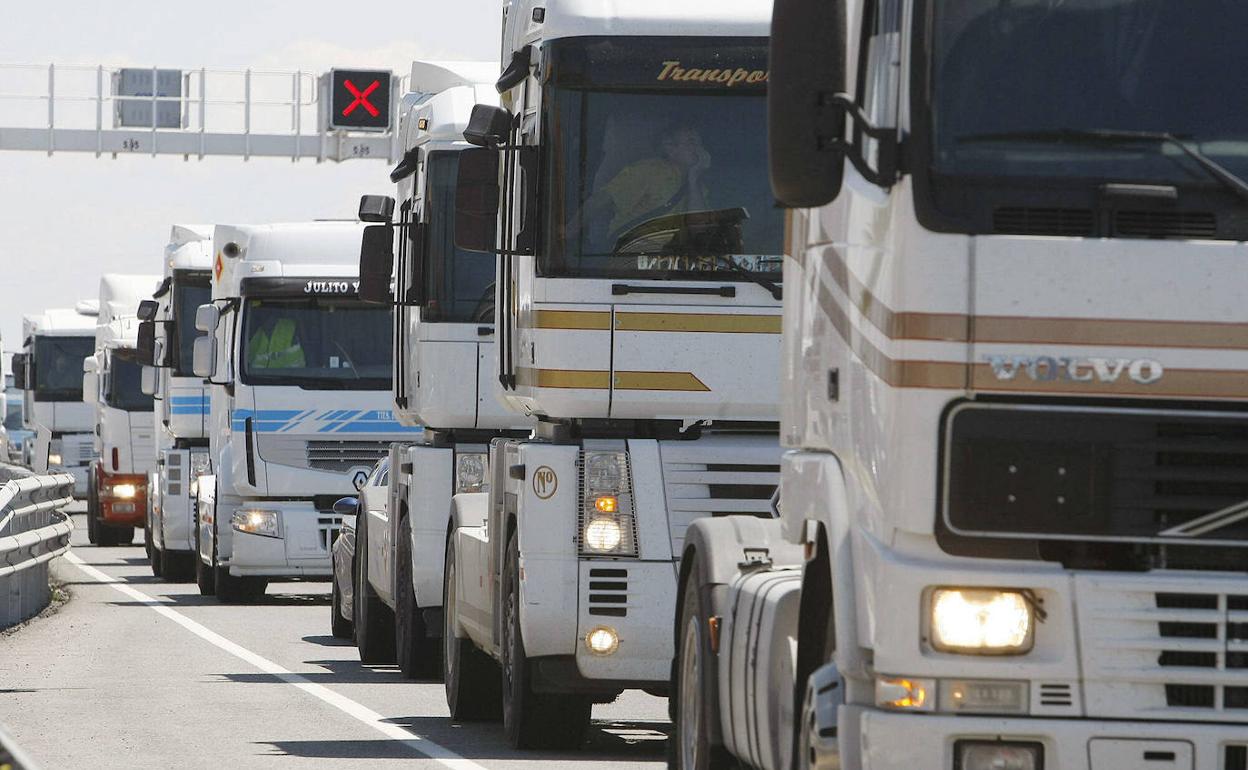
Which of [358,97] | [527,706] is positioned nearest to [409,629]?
[527,706]

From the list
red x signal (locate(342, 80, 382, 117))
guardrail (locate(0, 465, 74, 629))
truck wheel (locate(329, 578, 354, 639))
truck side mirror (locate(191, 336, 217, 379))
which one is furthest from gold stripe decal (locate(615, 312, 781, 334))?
red x signal (locate(342, 80, 382, 117))

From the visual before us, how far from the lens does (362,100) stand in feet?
151

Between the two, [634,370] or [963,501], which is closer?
[963,501]

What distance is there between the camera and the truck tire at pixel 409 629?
663 inches

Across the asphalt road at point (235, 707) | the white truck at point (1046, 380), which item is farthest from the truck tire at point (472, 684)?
the white truck at point (1046, 380)

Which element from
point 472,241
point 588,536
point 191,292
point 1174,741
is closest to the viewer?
point 1174,741

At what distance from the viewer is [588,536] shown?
12227mm

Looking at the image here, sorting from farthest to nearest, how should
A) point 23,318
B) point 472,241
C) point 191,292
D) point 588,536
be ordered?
point 23,318 < point 191,292 < point 472,241 < point 588,536

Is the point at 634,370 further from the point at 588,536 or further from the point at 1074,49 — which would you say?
the point at 1074,49

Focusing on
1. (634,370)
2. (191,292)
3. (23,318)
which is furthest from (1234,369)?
(23,318)

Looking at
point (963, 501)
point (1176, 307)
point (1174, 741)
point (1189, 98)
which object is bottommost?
point (1174, 741)

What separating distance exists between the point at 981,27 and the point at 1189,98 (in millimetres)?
551

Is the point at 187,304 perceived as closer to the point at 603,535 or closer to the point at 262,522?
the point at 262,522

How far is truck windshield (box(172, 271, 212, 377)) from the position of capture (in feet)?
105
